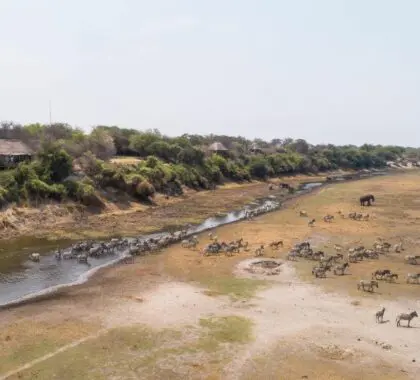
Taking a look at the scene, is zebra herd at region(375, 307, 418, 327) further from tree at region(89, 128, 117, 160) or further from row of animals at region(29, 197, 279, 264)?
tree at region(89, 128, 117, 160)

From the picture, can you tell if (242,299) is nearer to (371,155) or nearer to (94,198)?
(94,198)

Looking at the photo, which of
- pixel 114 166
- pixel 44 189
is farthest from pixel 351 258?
pixel 114 166

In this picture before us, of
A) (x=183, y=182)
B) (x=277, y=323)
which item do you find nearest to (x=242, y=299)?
(x=277, y=323)

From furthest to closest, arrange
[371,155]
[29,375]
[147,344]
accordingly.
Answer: [371,155]
[147,344]
[29,375]

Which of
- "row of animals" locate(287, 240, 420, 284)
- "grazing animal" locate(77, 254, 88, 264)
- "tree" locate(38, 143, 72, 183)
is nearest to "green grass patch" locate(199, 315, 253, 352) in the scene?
"row of animals" locate(287, 240, 420, 284)

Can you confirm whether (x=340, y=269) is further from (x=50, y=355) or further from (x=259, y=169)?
(x=259, y=169)

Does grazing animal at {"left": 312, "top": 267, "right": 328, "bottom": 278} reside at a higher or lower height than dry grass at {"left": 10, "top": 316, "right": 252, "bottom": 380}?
higher

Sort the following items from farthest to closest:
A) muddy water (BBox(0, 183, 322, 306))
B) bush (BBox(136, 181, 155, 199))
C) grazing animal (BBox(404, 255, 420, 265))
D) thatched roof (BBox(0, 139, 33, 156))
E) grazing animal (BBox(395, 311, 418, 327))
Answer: bush (BBox(136, 181, 155, 199))
thatched roof (BBox(0, 139, 33, 156))
grazing animal (BBox(404, 255, 420, 265))
muddy water (BBox(0, 183, 322, 306))
grazing animal (BBox(395, 311, 418, 327))
